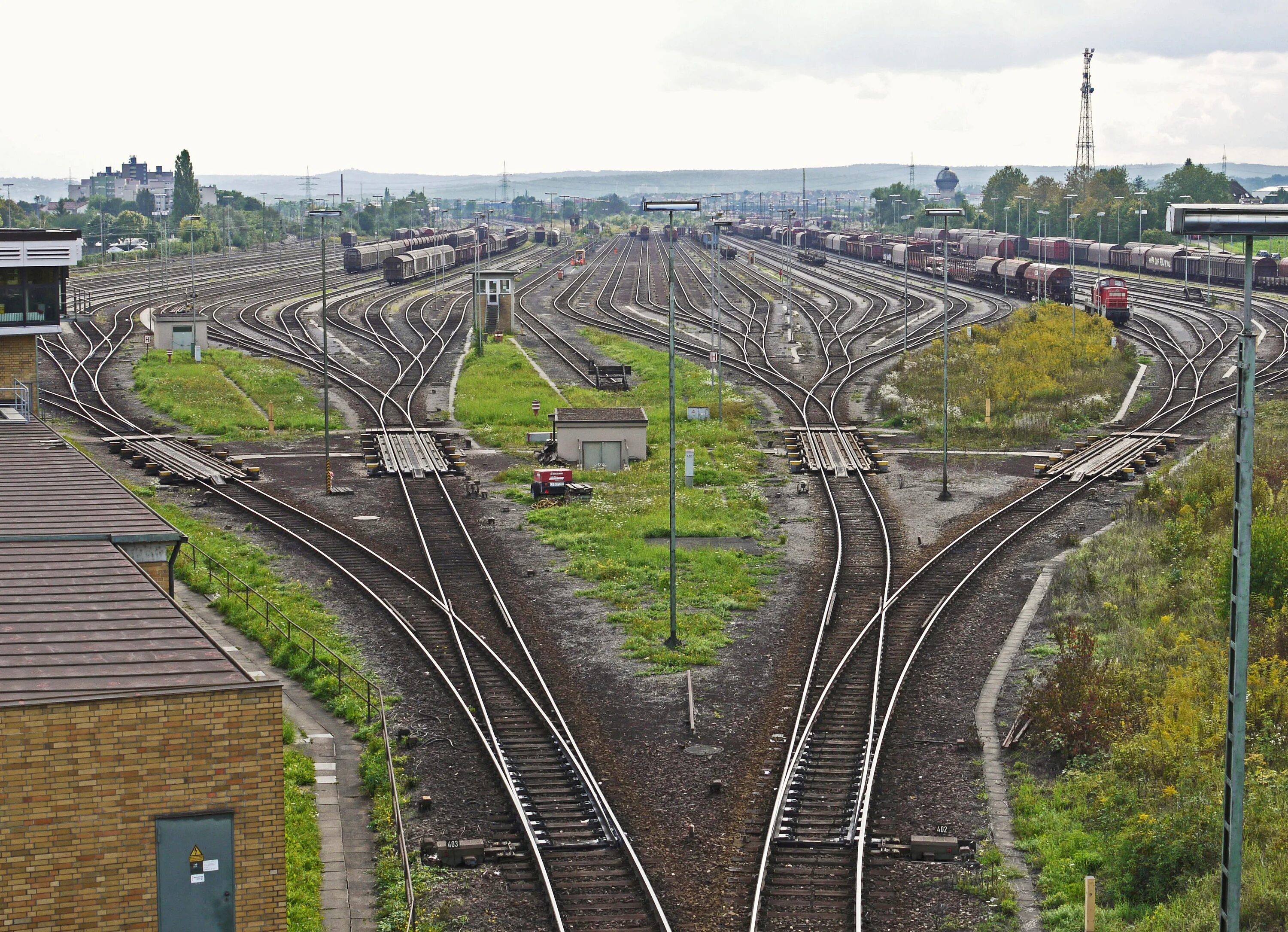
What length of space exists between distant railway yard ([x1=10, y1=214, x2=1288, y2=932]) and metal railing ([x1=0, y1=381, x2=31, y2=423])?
302 cm

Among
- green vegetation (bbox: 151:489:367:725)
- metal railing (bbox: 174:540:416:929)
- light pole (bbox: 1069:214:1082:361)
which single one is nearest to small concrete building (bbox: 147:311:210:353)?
green vegetation (bbox: 151:489:367:725)

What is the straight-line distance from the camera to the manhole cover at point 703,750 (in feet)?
76.6

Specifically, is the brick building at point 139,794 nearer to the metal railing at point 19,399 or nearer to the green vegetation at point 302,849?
the green vegetation at point 302,849

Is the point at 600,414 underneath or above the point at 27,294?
underneath

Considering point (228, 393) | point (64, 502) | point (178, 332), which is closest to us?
point (64, 502)

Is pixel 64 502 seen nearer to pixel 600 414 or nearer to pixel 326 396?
pixel 326 396

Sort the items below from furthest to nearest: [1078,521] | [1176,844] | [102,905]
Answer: [1078,521]
[1176,844]
[102,905]

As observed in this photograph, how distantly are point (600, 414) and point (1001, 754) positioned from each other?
86.4ft

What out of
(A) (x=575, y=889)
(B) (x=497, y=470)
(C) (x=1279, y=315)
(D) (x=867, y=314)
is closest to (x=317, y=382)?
(B) (x=497, y=470)

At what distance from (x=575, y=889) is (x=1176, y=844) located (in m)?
7.21

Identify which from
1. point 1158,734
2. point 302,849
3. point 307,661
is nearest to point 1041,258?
point 307,661

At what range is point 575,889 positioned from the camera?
18594 mm

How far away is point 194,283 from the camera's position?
101m

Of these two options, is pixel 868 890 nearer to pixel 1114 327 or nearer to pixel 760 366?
pixel 760 366
